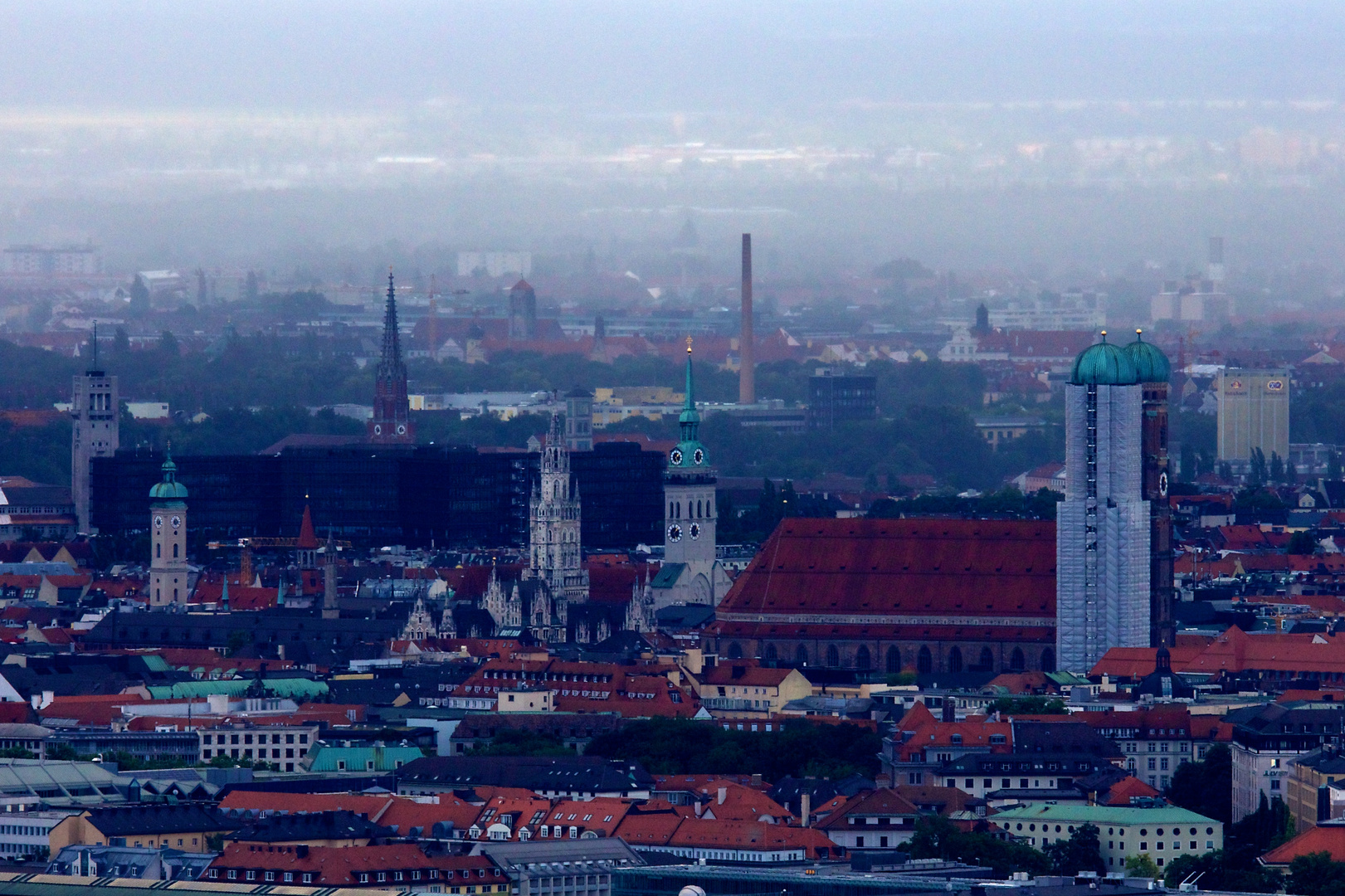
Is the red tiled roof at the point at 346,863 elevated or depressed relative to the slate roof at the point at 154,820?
elevated

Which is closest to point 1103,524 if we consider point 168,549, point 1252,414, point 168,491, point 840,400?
point 168,549

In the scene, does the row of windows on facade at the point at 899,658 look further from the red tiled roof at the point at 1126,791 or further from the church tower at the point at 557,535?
the red tiled roof at the point at 1126,791

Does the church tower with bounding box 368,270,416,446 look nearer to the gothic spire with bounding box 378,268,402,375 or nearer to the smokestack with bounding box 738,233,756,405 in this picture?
the gothic spire with bounding box 378,268,402,375

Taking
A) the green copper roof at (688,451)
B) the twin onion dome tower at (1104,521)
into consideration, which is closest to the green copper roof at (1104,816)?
the twin onion dome tower at (1104,521)

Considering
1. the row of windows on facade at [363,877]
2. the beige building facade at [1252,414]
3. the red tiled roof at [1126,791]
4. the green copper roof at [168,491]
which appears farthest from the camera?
the beige building facade at [1252,414]

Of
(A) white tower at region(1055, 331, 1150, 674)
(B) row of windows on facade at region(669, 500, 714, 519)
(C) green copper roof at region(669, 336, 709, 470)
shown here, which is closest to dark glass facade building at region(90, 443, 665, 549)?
(C) green copper roof at region(669, 336, 709, 470)
